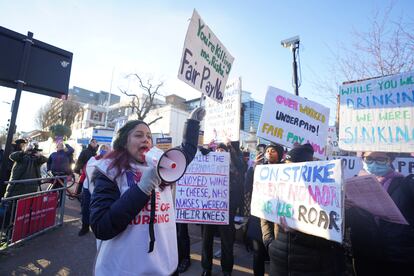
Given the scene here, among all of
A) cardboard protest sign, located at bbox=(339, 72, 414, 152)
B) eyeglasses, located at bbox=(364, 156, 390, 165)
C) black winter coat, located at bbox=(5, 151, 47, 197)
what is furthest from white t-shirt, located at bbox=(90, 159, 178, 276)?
black winter coat, located at bbox=(5, 151, 47, 197)

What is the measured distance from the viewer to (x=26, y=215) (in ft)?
17.3

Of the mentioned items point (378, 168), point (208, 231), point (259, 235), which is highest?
point (378, 168)

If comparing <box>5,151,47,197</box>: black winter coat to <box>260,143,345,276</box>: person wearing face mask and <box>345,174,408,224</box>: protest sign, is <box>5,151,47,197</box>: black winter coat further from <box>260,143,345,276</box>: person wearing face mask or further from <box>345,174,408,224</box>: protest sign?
<box>345,174,408,224</box>: protest sign

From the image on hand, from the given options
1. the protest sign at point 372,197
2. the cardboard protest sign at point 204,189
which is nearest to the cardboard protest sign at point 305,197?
the protest sign at point 372,197

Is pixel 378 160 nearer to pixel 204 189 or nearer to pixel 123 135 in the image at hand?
pixel 204 189

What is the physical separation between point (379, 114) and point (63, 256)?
549 cm

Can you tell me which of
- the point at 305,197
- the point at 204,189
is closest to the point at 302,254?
the point at 305,197

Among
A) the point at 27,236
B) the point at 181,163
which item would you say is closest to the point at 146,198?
the point at 181,163

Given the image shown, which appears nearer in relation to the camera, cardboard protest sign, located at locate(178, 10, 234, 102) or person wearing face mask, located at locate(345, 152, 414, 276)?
person wearing face mask, located at locate(345, 152, 414, 276)

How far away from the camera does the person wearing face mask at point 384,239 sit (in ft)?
7.71

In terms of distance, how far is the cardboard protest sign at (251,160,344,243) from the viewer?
6.32ft

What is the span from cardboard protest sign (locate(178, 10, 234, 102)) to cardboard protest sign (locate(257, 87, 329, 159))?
798 millimetres

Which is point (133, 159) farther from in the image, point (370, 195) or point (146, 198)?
point (370, 195)

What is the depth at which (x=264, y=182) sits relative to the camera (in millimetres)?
2703
